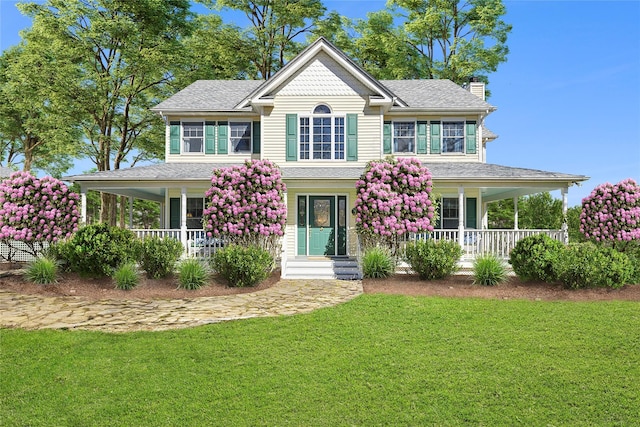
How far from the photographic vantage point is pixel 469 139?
1678 centimetres

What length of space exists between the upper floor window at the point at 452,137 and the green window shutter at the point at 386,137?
2265mm

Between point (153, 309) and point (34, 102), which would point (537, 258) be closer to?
point (153, 309)

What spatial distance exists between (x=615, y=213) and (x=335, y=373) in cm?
1152

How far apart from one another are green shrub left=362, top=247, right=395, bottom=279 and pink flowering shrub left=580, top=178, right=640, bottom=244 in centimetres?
676

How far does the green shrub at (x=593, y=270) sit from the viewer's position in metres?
10.7

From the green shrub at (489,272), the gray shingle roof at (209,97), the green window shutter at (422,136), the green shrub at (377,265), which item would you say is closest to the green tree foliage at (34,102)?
the gray shingle roof at (209,97)

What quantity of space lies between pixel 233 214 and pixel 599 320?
31.5ft

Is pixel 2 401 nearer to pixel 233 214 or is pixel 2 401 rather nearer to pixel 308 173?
pixel 233 214

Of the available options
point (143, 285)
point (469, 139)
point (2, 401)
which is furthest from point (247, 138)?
point (2, 401)

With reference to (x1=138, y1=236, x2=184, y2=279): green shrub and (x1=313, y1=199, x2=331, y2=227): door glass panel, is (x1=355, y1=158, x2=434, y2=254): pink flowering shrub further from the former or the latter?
(x1=138, y1=236, x2=184, y2=279): green shrub

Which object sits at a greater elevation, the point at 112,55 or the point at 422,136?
the point at 112,55

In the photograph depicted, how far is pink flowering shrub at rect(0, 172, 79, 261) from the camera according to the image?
43.6ft

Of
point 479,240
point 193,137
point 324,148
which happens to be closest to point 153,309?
point 324,148

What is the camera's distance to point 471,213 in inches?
641
